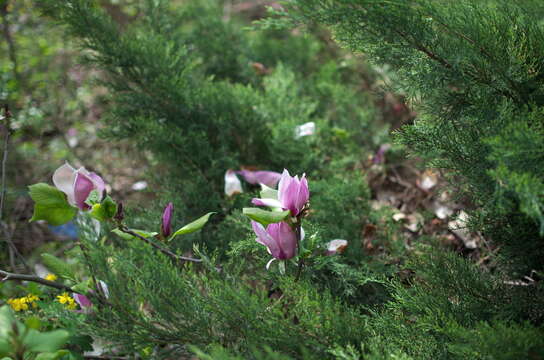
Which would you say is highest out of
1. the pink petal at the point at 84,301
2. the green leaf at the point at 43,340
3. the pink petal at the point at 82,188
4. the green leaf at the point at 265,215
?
the green leaf at the point at 265,215

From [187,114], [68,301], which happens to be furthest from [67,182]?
[187,114]

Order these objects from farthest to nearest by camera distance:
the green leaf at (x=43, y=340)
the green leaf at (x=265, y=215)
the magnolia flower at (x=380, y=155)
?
the magnolia flower at (x=380, y=155) < the green leaf at (x=265, y=215) < the green leaf at (x=43, y=340)

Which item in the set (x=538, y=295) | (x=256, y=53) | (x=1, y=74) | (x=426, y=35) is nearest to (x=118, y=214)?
(x=426, y=35)

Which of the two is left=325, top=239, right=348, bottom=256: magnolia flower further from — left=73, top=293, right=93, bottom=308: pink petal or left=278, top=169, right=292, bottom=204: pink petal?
left=73, top=293, right=93, bottom=308: pink petal

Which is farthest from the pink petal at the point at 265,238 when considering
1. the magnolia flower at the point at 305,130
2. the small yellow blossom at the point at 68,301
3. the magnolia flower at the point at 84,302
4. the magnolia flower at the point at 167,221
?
the magnolia flower at the point at 305,130

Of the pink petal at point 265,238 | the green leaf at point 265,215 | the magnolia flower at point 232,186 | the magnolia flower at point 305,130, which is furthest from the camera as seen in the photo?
the magnolia flower at point 305,130

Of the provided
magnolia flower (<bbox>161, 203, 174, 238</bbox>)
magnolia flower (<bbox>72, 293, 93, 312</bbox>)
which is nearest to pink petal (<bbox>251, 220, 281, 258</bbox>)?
magnolia flower (<bbox>161, 203, 174, 238</bbox>)

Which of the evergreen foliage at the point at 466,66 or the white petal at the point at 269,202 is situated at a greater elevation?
the evergreen foliage at the point at 466,66

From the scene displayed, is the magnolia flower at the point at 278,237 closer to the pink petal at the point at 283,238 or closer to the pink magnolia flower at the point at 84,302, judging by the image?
the pink petal at the point at 283,238

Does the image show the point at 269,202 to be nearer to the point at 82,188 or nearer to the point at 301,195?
the point at 301,195
